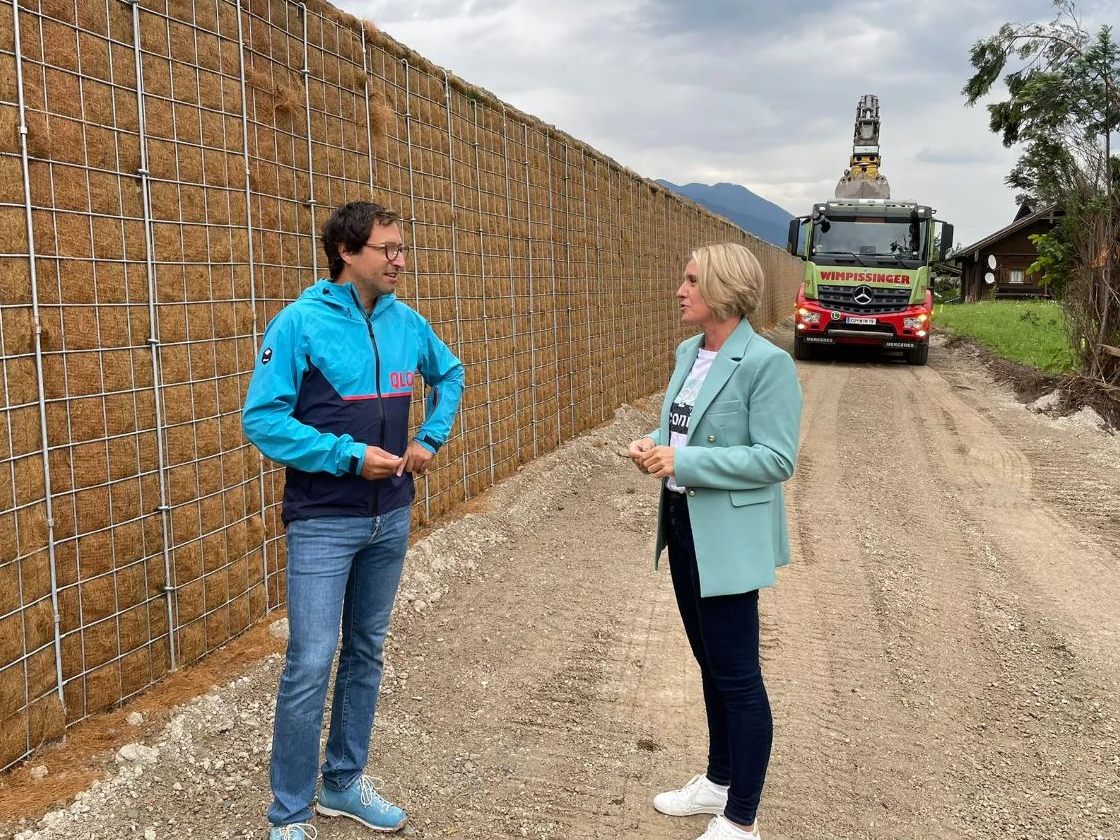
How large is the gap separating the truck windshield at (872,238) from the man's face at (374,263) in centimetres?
1688

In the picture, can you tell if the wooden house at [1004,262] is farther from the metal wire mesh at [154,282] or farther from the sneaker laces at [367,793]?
the sneaker laces at [367,793]

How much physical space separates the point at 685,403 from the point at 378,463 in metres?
0.98

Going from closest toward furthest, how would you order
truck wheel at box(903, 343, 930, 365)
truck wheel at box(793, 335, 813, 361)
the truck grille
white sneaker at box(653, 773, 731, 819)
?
white sneaker at box(653, 773, 731, 819)
the truck grille
truck wheel at box(903, 343, 930, 365)
truck wheel at box(793, 335, 813, 361)

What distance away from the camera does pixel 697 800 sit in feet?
10.3

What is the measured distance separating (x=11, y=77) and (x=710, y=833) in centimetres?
333

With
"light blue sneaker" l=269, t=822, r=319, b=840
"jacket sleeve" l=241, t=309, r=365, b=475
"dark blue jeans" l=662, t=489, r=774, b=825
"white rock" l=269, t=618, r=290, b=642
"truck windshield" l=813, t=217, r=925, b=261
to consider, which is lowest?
"light blue sneaker" l=269, t=822, r=319, b=840

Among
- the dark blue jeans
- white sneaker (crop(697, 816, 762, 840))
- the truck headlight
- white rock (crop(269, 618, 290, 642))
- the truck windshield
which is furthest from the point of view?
the truck headlight

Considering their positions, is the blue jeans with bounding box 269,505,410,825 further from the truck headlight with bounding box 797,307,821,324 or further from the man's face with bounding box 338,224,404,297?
the truck headlight with bounding box 797,307,821,324

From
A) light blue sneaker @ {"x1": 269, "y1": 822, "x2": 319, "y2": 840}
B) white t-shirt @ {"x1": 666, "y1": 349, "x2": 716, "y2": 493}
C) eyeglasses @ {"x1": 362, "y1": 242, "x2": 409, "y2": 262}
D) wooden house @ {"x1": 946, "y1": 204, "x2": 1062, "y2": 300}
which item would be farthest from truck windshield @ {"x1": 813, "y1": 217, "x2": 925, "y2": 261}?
wooden house @ {"x1": 946, "y1": 204, "x2": 1062, "y2": 300}

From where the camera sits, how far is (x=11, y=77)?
2877 millimetres

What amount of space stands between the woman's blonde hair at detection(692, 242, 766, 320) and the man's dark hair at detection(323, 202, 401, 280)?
96 centimetres

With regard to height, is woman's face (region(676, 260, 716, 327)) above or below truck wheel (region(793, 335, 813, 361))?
above

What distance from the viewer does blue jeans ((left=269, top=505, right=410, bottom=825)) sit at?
261 cm

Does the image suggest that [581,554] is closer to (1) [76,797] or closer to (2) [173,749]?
(2) [173,749]
